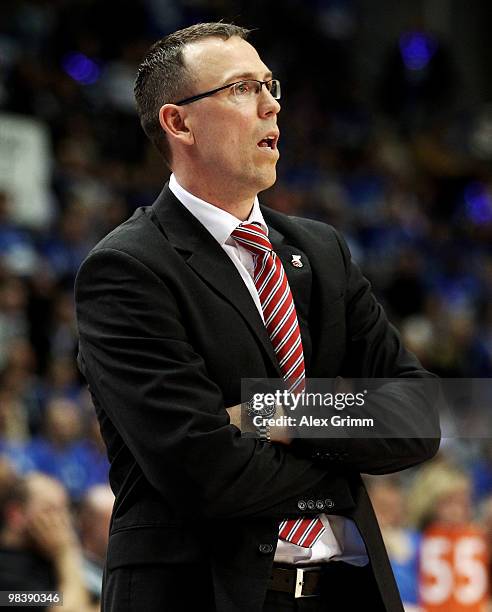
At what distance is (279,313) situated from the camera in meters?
2.38

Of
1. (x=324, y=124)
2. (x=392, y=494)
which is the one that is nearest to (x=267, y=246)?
(x=392, y=494)

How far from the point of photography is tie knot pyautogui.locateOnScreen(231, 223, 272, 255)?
2.43 m

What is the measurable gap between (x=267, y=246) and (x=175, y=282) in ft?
0.84

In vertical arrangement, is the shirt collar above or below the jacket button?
above

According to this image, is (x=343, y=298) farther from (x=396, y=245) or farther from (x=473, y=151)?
(x=473, y=151)

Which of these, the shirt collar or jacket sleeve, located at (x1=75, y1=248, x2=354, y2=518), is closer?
jacket sleeve, located at (x1=75, y1=248, x2=354, y2=518)

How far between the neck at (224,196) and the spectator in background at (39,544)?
1.63 meters

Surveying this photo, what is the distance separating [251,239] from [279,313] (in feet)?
0.59

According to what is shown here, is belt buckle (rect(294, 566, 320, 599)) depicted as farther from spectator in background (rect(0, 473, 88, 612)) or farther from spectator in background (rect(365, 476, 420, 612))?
spectator in background (rect(365, 476, 420, 612))

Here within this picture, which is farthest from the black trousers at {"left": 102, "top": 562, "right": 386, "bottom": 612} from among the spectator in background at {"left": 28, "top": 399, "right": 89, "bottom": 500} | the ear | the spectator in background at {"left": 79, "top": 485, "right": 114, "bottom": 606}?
the spectator in background at {"left": 28, "top": 399, "right": 89, "bottom": 500}

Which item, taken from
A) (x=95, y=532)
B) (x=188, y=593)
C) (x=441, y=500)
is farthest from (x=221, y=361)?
(x=441, y=500)

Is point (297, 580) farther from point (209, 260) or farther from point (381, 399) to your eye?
point (209, 260)

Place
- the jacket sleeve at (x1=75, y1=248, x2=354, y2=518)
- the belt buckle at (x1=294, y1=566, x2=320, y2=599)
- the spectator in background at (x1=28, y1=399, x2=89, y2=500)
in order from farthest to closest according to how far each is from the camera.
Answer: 1. the spectator in background at (x1=28, y1=399, x2=89, y2=500)
2. the belt buckle at (x1=294, y1=566, x2=320, y2=599)
3. the jacket sleeve at (x1=75, y1=248, x2=354, y2=518)

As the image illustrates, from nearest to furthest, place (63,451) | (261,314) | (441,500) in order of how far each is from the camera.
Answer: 1. (261,314)
2. (441,500)
3. (63,451)
